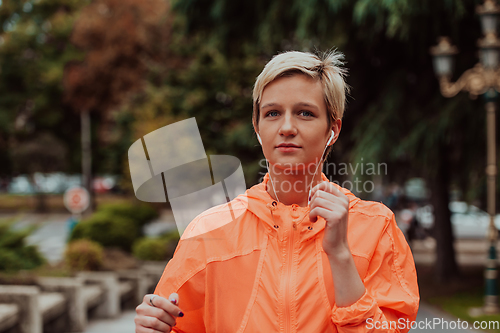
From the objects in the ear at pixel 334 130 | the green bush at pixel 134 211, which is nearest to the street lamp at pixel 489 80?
the ear at pixel 334 130

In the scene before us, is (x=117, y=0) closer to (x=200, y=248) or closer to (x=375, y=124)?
(x=375, y=124)

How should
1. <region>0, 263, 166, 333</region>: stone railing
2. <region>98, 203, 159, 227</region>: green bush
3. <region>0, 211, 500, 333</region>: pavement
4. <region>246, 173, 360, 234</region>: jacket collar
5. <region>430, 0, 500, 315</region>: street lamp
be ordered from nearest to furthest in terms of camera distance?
1. <region>246, 173, 360, 234</region>: jacket collar
2. <region>0, 263, 166, 333</region>: stone railing
3. <region>430, 0, 500, 315</region>: street lamp
4. <region>0, 211, 500, 333</region>: pavement
5. <region>98, 203, 159, 227</region>: green bush

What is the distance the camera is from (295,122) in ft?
5.58

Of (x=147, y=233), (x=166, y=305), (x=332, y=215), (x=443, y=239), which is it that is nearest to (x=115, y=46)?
(x=147, y=233)

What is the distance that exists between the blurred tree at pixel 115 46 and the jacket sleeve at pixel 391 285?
20993 mm

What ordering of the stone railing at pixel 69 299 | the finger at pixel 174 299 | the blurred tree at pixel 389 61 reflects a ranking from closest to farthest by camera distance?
1. the finger at pixel 174 299
2. the stone railing at pixel 69 299
3. the blurred tree at pixel 389 61

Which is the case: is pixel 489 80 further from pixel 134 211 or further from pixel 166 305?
pixel 134 211

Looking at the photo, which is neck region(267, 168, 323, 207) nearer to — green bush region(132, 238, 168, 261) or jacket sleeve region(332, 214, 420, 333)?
jacket sleeve region(332, 214, 420, 333)

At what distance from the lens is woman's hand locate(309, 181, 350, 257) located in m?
1.51

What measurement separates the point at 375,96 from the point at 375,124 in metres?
1.77

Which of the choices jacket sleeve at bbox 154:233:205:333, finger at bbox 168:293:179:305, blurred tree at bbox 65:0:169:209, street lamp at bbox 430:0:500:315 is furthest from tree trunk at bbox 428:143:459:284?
blurred tree at bbox 65:0:169:209

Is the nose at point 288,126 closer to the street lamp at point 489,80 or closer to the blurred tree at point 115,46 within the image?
the street lamp at point 489,80

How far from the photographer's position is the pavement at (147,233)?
26.2 feet

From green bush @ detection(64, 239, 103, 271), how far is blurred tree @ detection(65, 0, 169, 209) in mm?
13498
